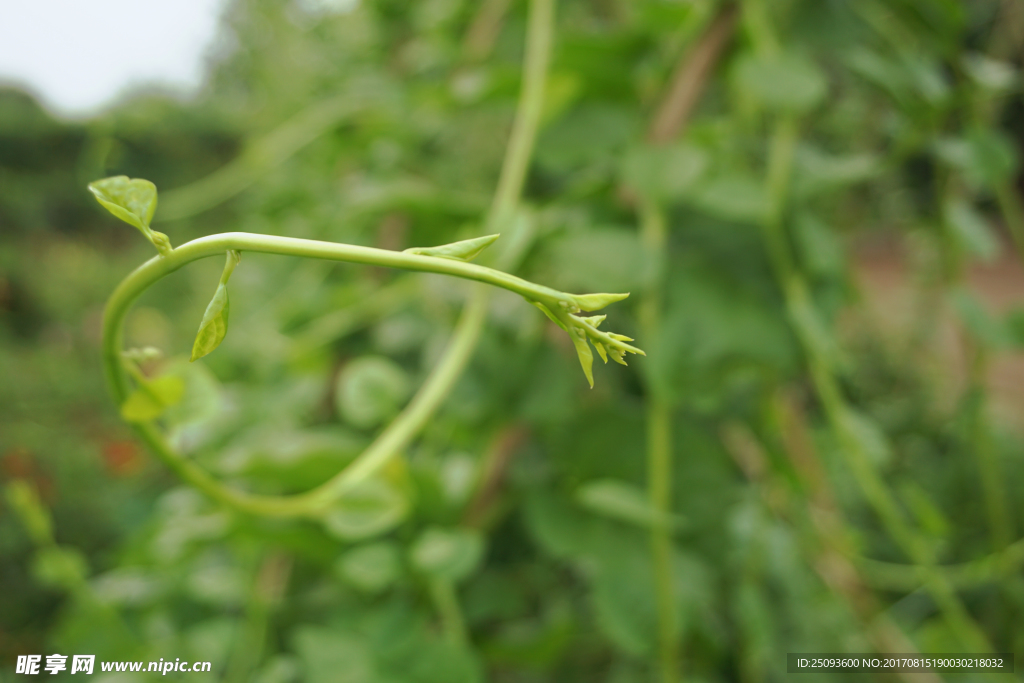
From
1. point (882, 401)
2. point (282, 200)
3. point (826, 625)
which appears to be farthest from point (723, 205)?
point (882, 401)

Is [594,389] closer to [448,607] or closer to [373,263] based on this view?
[448,607]

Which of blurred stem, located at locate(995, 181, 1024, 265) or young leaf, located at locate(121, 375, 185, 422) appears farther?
blurred stem, located at locate(995, 181, 1024, 265)

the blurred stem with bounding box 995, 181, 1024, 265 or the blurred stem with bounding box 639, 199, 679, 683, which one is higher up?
the blurred stem with bounding box 995, 181, 1024, 265

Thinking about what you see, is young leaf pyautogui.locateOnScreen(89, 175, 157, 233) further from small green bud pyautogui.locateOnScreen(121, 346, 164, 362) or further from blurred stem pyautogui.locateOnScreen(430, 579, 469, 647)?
blurred stem pyautogui.locateOnScreen(430, 579, 469, 647)

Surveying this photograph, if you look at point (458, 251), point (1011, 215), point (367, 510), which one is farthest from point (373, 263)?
point (1011, 215)

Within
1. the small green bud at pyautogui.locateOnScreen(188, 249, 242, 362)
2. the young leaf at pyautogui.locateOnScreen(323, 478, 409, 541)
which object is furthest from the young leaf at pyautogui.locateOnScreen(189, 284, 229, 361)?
the young leaf at pyautogui.locateOnScreen(323, 478, 409, 541)

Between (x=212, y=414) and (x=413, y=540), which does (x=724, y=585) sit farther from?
(x=212, y=414)
